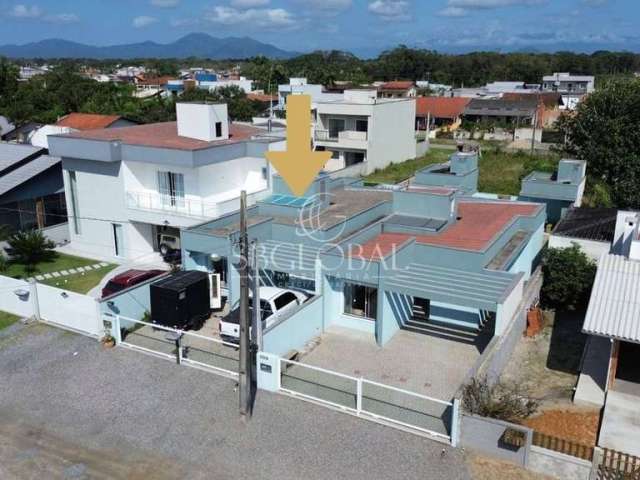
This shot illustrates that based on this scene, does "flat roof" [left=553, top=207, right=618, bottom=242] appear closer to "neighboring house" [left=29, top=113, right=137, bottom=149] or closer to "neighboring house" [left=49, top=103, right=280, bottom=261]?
"neighboring house" [left=49, top=103, right=280, bottom=261]

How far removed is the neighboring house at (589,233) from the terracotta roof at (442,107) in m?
45.4

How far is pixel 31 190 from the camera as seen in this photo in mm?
27297

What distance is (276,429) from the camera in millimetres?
12461

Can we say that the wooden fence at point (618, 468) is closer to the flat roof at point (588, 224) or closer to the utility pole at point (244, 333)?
the utility pole at point (244, 333)

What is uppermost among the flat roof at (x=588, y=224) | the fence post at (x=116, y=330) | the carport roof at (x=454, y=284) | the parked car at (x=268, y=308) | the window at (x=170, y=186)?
the window at (x=170, y=186)

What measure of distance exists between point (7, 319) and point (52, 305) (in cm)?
184

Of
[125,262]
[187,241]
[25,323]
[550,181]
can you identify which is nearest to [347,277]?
[187,241]

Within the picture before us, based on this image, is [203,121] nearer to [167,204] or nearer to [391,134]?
[167,204]

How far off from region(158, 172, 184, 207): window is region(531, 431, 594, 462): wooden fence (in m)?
17.6

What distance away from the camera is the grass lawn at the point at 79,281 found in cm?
2175

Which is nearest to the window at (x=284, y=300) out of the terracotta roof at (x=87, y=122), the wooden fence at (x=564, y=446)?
the wooden fence at (x=564, y=446)

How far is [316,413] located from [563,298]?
10.3 meters

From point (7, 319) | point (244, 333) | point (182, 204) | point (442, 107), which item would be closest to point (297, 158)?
point (182, 204)

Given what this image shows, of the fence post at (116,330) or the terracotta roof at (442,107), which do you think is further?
the terracotta roof at (442,107)
